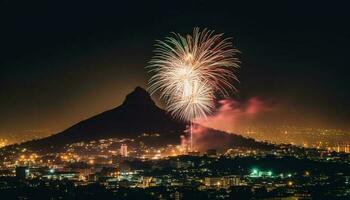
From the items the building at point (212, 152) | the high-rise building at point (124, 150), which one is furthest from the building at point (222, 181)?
the high-rise building at point (124, 150)

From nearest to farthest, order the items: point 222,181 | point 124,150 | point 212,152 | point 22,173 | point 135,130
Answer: point 222,181 → point 22,173 → point 212,152 → point 124,150 → point 135,130

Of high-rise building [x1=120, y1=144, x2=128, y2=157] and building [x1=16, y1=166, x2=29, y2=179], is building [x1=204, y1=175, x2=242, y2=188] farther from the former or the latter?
high-rise building [x1=120, y1=144, x2=128, y2=157]

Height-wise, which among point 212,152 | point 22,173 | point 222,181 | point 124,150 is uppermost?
point 124,150

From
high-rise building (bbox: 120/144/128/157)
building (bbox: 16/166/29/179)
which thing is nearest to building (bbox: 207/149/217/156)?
high-rise building (bbox: 120/144/128/157)

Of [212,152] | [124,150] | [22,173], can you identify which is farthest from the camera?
[124,150]

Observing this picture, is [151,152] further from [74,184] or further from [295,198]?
[295,198]

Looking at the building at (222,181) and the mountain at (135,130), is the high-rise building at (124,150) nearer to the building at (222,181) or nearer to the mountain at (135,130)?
the mountain at (135,130)

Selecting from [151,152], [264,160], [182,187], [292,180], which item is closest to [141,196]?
[182,187]

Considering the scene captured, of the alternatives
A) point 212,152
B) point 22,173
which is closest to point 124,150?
point 212,152

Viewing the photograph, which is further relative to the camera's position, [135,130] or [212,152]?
[135,130]

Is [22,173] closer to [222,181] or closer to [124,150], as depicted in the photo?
[222,181]
